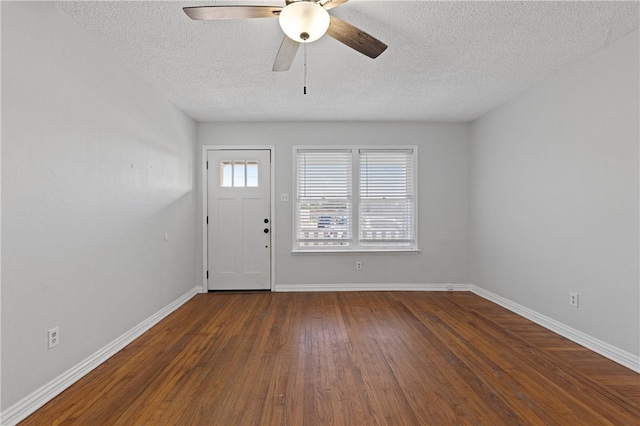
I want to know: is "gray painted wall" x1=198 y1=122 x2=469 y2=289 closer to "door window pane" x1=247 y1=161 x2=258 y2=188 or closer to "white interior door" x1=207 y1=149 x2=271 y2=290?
"white interior door" x1=207 y1=149 x2=271 y2=290

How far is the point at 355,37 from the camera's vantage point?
1867mm

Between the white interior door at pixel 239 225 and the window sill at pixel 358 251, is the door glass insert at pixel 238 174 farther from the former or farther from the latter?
the window sill at pixel 358 251

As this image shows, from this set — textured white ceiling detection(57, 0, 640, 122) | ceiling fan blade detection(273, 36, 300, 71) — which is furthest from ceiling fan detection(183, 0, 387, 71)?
textured white ceiling detection(57, 0, 640, 122)

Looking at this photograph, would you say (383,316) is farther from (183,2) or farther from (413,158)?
(183,2)

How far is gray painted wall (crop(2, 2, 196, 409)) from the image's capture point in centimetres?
167

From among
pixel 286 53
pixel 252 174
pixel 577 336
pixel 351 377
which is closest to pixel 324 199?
pixel 252 174

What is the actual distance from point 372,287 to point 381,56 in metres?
3.08

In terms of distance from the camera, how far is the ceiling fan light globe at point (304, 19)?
5.26 ft

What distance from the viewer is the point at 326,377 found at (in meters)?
2.08

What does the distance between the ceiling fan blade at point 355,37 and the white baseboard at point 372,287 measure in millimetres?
3218

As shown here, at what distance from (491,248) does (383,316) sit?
1852 millimetres

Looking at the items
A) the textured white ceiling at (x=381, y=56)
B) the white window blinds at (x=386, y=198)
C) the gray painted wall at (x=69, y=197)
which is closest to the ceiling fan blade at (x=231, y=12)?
the textured white ceiling at (x=381, y=56)

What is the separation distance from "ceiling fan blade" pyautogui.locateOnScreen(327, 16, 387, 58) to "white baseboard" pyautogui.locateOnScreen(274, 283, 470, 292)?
10.6 feet

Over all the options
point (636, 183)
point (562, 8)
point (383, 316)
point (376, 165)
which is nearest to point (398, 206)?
point (376, 165)
